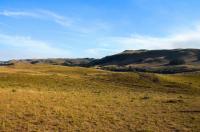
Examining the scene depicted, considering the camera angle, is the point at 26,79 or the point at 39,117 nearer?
the point at 39,117

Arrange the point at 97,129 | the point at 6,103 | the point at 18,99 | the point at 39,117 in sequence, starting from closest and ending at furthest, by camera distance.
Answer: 1. the point at 97,129
2. the point at 39,117
3. the point at 6,103
4. the point at 18,99

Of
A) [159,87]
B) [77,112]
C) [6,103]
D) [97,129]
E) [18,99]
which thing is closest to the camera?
[97,129]

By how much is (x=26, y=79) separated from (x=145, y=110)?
28957mm

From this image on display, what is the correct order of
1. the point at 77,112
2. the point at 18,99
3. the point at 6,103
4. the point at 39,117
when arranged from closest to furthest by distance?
the point at 39,117, the point at 77,112, the point at 6,103, the point at 18,99

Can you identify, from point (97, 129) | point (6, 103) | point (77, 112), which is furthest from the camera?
point (6, 103)

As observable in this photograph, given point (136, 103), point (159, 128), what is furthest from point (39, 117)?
point (136, 103)

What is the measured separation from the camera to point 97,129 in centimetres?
2533

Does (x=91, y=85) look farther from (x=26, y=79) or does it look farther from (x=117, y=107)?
(x=117, y=107)

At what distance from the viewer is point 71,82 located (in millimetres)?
56812

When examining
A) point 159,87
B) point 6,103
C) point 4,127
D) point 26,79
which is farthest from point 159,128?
point 26,79

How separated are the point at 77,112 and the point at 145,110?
19.0 feet

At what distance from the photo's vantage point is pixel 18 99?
1422 inches

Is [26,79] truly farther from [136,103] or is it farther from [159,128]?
[159,128]

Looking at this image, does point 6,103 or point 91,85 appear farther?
point 91,85
